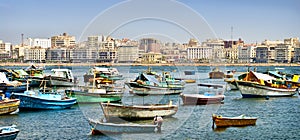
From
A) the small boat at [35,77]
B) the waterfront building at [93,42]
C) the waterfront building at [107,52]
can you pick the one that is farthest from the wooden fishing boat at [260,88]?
the waterfront building at [93,42]

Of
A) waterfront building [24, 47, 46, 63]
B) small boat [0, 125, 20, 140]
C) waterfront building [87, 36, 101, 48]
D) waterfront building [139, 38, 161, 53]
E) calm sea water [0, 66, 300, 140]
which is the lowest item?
calm sea water [0, 66, 300, 140]

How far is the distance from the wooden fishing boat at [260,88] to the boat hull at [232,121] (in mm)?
12136

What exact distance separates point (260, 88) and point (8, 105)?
1777cm

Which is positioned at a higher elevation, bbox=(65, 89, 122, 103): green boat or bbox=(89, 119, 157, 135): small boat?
bbox=(65, 89, 122, 103): green boat

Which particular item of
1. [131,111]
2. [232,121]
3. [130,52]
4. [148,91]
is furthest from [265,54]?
[131,111]

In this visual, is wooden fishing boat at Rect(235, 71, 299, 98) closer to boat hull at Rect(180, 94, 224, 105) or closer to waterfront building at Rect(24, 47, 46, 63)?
boat hull at Rect(180, 94, 224, 105)

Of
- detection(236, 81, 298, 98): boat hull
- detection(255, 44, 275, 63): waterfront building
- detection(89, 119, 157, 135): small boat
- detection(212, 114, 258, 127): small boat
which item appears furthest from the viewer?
detection(255, 44, 275, 63): waterfront building

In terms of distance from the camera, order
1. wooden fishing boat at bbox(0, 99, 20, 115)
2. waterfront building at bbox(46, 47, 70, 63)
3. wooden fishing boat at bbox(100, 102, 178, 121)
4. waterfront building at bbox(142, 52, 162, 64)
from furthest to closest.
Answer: waterfront building at bbox(46, 47, 70, 63)
waterfront building at bbox(142, 52, 162, 64)
wooden fishing boat at bbox(0, 99, 20, 115)
wooden fishing boat at bbox(100, 102, 178, 121)

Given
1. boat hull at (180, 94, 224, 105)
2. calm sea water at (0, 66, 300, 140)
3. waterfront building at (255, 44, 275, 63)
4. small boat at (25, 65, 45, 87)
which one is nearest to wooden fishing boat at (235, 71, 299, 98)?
calm sea water at (0, 66, 300, 140)

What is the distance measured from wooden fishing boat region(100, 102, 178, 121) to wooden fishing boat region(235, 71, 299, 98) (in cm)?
1255

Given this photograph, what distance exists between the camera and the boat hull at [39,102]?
25.0m

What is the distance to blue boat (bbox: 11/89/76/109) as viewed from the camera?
24984 mm

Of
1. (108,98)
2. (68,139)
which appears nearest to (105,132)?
(68,139)

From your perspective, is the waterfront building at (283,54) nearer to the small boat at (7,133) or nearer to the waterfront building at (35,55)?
the waterfront building at (35,55)
